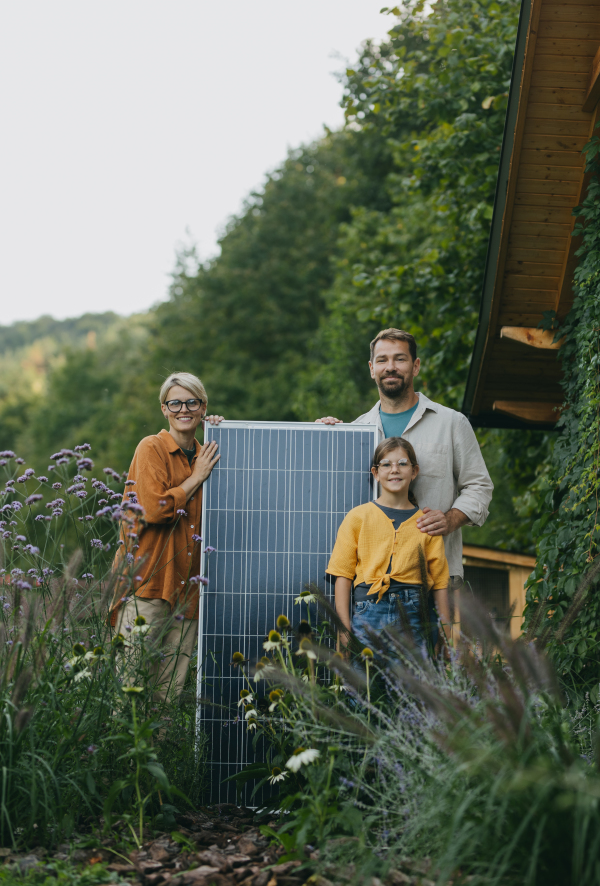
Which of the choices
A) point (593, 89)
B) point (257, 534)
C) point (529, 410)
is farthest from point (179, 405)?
point (529, 410)

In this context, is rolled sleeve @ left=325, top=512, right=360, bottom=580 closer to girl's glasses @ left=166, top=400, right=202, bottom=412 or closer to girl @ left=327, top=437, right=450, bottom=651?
girl @ left=327, top=437, right=450, bottom=651

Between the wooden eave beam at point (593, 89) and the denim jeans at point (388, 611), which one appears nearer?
the denim jeans at point (388, 611)

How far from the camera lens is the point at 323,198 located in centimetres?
3180

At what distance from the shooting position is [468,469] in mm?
4738

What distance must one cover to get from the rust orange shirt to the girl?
84 cm

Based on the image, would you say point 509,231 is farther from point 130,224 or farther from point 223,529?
point 130,224

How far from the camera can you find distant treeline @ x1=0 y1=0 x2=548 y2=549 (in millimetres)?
10156

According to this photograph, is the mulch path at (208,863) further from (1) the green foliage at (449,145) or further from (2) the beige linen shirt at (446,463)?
(1) the green foliage at (449,145)

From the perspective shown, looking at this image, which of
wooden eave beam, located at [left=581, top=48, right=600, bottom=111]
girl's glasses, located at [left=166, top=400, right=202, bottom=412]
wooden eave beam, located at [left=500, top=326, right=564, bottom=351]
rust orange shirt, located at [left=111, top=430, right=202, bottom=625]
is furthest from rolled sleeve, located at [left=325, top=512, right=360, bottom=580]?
wooden eave beam, located at [left=581, top=48, right=600, bottom=111]

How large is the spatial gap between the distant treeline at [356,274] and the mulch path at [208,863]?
2946mm

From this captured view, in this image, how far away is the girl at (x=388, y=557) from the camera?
159 inches

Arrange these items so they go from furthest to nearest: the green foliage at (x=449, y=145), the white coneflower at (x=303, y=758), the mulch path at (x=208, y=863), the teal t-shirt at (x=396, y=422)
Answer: the green foliage at (x=449, y=145) → the teal t-shirt at (x=396, y=422) → the white coneflower at (x=303, y=758) → the mulch path at (x=208, y=863)

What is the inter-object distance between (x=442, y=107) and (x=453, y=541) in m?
7.61

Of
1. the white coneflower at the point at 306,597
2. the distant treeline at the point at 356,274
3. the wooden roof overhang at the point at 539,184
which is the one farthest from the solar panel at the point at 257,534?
the wooden roof overhang at the point at 539,184
